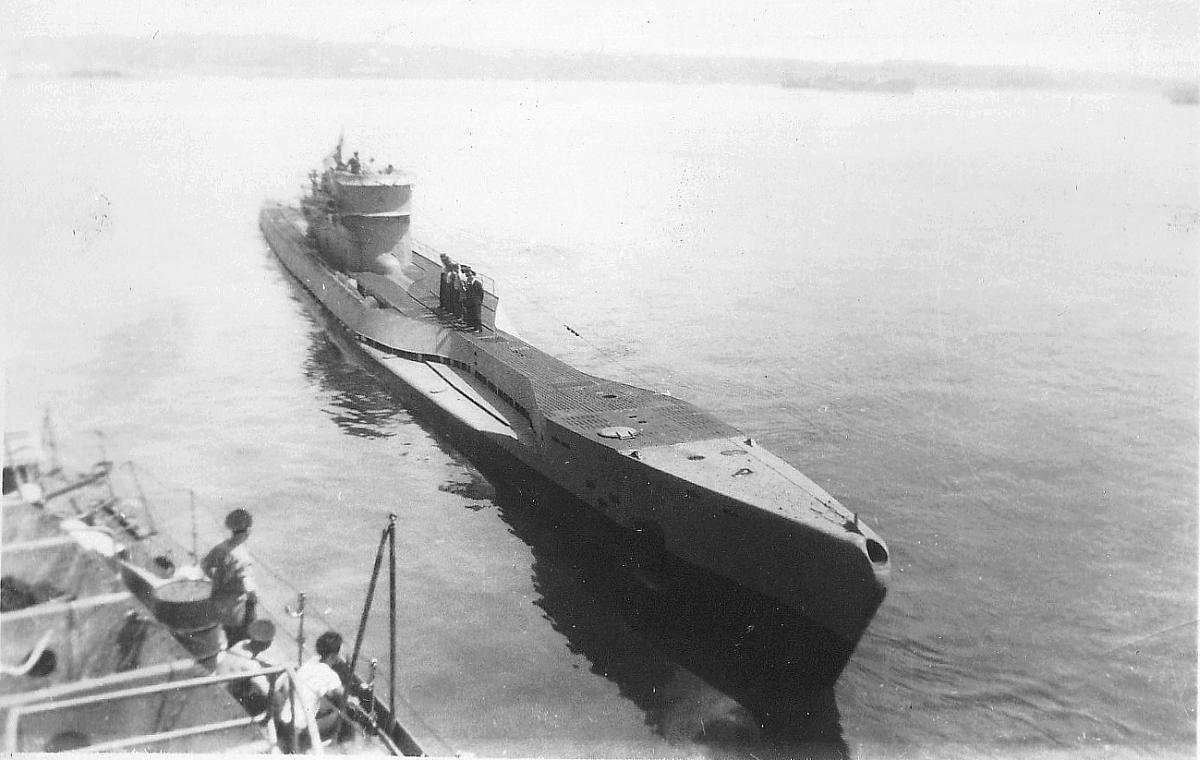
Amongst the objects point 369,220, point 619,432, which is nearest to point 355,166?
point 369,220

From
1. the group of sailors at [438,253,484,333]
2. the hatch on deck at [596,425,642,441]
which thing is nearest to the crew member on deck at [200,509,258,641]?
the hatch on deck at [596,425,642,441]

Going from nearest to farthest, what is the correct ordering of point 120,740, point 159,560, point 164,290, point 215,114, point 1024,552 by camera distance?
point 120,740 → point 159,560 → point 1024,552 → point 215,114 → point 164,290

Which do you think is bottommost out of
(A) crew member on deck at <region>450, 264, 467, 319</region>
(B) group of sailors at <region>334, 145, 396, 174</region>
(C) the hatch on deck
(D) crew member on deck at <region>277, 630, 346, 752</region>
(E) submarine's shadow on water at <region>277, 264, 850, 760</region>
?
(E) submarine's shadow on water at <region>277, 264, 850, 760</region>

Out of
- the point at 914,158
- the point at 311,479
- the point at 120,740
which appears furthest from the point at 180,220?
the point at 914,158

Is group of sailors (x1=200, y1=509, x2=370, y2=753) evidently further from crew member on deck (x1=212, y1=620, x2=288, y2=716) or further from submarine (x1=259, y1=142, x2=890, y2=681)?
submarine (x1=259, y1=142, x2=890, y2=681)

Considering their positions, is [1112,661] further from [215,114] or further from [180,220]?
[180,220]

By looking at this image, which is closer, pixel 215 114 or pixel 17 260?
pixel 17 260
